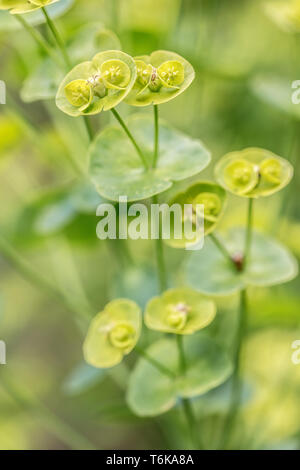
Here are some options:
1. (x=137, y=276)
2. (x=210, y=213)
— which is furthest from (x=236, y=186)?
(x=137, y=276)

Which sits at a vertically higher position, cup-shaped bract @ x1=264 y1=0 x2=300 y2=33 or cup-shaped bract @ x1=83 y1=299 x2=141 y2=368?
cup-shaped bract @ x1=264 y1=0 x2=300 y2=33

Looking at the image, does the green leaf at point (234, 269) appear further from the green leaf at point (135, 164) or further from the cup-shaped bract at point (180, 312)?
the green leaf at point (135, 164)

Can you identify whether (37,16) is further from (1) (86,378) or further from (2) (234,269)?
(1) (86,378)

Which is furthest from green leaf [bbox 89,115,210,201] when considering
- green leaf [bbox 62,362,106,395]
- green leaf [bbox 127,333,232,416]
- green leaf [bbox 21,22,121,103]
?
green leaf [bbox 62,362,106,395]

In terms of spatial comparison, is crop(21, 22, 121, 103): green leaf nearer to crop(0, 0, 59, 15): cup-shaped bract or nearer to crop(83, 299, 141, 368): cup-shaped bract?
crop(0, 0, 59, 15): cup-shaped bract

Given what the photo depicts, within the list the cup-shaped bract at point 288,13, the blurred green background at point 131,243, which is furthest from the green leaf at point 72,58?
the cup-shaped bract at point 288,13
